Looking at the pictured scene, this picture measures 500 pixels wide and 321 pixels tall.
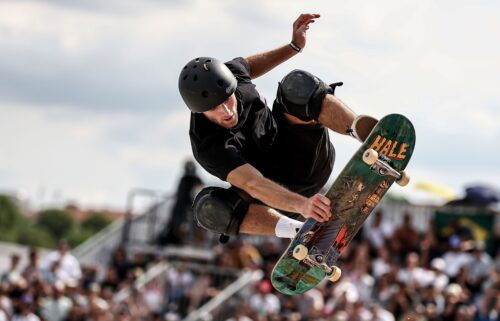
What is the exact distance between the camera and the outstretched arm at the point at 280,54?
877 cm

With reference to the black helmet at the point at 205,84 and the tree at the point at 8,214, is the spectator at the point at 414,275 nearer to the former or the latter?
the black helmet at the point at 205,84

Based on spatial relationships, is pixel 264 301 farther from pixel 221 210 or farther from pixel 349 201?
pixel 349 201

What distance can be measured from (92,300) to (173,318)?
58.1 inches

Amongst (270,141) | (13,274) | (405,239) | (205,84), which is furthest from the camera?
(13,274)

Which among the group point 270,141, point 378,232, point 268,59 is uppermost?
point 268,59

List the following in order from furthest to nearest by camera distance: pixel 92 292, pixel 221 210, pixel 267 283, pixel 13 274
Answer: pixel 13 274 → pixel 92 292 → pixel 267 283 → pixel 221 210

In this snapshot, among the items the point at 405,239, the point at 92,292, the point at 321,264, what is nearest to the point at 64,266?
the point at 92,292

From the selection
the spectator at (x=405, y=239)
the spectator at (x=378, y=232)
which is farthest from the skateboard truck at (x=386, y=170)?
the spectator at (x=378, y=232)

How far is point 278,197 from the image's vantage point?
7.25 metres

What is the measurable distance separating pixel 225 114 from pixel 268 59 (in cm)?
131

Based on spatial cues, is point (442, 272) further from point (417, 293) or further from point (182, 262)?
point (182, 262)

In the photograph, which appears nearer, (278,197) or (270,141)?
(278,197)

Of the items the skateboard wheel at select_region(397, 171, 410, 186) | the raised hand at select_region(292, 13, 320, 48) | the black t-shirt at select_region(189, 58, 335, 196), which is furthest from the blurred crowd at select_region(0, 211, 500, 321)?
the skateboard wheel at select_region(397, 171, 410, 186)

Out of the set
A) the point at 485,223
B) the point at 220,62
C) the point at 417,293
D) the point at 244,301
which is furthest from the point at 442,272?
the point at 220,62
